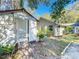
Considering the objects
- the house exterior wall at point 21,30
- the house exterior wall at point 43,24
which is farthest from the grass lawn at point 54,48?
the house exterior wall at point 43,24

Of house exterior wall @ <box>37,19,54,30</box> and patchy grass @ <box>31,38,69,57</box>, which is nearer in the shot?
patchy grass @ <box>31,38,69,57</box>

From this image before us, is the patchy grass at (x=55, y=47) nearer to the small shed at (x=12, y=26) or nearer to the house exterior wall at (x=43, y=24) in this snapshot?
the small shed at (x=12, y=26)

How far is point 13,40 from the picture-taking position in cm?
1527

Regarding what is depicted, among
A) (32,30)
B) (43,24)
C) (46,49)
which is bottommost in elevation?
(46,49)

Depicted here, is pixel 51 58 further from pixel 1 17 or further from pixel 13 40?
pixel 1 17

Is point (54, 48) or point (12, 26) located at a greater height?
point (12, 26)

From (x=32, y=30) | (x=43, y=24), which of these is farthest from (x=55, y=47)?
(x=43, y=24)

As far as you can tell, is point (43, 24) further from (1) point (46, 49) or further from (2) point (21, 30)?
(1) point (46, 49)

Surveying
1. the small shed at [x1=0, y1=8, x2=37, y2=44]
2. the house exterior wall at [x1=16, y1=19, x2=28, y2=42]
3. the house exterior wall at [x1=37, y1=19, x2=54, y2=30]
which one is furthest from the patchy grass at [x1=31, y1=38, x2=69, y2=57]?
the house exterior wall at [x1=37, y1=19, x2=54, y2=30]

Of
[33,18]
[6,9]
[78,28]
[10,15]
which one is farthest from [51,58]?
[78,28]

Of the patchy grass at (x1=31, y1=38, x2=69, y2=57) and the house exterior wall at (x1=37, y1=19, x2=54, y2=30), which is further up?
the house exterior wall at (x1=37, y1=19, x2=54, y2=30)

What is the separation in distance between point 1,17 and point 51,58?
564 cm

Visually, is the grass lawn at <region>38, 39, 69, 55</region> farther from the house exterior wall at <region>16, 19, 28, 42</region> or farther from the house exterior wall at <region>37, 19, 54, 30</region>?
the house exterior wall at <region>37, 19, 54, 30</region>

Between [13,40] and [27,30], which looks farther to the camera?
[27,30]
